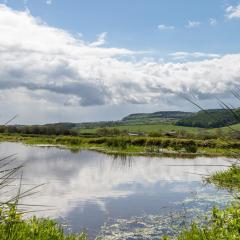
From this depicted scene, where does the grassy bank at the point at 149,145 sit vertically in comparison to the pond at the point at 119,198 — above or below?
above

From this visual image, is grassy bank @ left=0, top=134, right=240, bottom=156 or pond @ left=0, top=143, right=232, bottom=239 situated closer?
pond @ left=0, top=143, right=232, bottom=239

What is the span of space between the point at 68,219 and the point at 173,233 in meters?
5.84

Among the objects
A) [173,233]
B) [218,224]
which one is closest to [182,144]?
[173,233]

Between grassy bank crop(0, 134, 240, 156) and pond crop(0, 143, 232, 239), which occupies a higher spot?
grassy bank crop(0, 134, 240, 156)

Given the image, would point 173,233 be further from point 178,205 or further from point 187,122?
point 187,122

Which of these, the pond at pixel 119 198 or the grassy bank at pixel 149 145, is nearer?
the pond at pixel 119 198

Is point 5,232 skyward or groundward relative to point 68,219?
skyward

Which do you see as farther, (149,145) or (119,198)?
(149,145)

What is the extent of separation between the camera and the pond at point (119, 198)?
2164 cm

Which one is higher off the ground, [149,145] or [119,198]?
[149,145]

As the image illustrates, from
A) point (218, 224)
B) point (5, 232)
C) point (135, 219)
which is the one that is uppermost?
point (5, 232)

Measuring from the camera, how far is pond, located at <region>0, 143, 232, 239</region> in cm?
2164

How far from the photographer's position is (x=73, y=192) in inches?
1297

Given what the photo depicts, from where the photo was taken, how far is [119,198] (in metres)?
30.9
